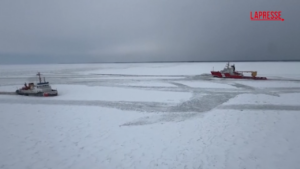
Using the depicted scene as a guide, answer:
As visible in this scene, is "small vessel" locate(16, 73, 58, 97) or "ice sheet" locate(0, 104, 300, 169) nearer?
"ice sheet" locate(0, 104, 300, 169)

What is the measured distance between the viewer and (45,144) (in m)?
5.77

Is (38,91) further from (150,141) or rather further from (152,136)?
(150,141)

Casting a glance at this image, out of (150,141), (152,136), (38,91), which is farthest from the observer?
(38,91)

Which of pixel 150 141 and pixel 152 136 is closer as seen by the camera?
pixel 150 141

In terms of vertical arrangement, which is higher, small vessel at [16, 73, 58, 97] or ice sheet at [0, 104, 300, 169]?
small vessel at [16, 73, 58, 97]

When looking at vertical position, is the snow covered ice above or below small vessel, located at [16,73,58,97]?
below

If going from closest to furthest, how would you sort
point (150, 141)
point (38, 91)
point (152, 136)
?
point (150, 141) → point (152, 136) → point (38, 91)

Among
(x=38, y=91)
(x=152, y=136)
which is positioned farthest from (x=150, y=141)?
(x=38, y=91)

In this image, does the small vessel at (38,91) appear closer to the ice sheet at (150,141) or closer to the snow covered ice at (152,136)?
the snow covered ice at (152,136)

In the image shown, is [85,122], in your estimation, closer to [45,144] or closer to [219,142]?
[45,144]

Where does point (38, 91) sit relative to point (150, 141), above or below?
above

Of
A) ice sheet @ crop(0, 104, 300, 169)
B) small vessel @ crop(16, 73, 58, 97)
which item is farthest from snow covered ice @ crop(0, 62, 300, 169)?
small vessel @ crop(16, 73, 58, 97)

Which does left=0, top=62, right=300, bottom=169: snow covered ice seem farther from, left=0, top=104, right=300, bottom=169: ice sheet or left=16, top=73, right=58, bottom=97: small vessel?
left=16, top=73, right=58, bottom=97: small vessel

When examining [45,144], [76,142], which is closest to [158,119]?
[76,142]
